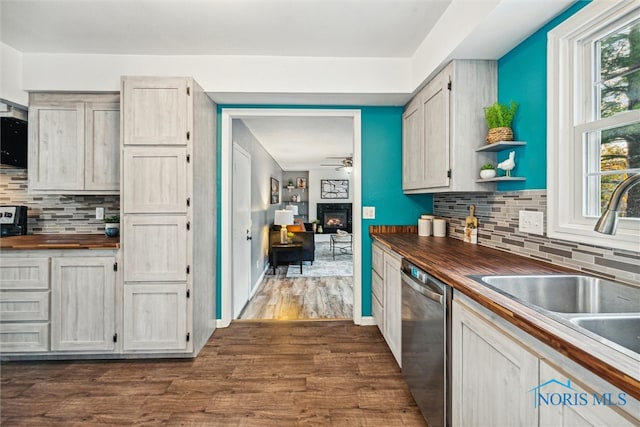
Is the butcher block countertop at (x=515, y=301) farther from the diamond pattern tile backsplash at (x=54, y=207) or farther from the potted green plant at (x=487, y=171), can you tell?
the diamond pattern tile backsplash at (x=54, y=207)

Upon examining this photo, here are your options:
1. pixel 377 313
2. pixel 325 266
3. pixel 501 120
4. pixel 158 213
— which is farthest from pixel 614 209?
pixel 325 266

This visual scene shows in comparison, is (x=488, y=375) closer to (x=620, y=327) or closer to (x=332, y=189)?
(x=620, y=327)

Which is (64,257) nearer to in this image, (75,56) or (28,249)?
(28,249)

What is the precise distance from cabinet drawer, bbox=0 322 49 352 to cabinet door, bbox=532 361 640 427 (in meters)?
3.06

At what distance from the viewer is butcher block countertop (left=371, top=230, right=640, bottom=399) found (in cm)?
63

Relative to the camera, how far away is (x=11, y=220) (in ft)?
8.61

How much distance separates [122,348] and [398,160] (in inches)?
114

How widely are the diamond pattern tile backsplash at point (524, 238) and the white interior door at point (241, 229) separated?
219 centimetres

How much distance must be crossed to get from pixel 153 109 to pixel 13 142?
142cm

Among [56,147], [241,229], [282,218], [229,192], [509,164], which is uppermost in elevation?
[56,147]

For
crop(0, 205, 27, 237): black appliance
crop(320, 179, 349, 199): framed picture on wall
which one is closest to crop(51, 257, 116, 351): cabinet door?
crop(0, 205, 27, 237): black appliance

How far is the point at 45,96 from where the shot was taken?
Result: 8.30 feet

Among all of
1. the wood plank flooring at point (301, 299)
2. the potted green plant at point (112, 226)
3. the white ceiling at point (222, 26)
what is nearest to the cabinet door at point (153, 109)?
the white ceiling at point (222, 26)

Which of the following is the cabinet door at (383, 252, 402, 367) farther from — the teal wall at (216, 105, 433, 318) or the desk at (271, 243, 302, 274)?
the desk at (271, 243, 302, 274)
